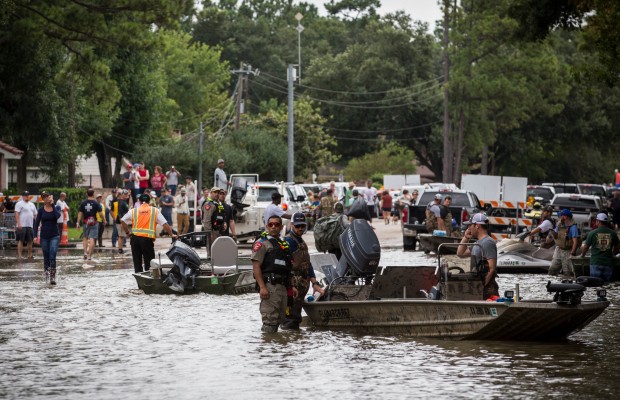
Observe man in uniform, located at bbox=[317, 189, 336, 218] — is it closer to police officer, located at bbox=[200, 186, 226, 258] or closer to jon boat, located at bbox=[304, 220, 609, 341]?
police officer, located at bbox=[200, 186, 226, 258]

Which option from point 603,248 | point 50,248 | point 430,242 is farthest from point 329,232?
point 430,242

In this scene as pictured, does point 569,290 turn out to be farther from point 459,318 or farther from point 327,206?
point 327,206

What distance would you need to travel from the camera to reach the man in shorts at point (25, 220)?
32.9m

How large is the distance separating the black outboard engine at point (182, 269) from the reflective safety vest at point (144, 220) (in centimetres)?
149

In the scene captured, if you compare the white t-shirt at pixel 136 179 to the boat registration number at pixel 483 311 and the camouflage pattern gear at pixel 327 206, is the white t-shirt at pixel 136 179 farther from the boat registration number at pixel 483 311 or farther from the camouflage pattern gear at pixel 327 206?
the boat registration number at pixel 483 311

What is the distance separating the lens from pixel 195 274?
22266 millimetres

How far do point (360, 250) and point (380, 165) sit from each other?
2961 inches

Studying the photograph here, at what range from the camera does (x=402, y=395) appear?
41.1ft

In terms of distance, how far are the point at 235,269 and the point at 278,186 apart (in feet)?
65.5

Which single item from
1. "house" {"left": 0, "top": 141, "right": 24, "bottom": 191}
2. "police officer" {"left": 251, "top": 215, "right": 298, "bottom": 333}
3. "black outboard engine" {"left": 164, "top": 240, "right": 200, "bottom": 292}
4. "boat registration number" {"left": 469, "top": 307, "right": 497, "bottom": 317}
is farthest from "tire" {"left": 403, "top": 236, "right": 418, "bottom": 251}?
"boat registration number" {"left": 469, "top": 307, "right": 497, "bottom": 317}

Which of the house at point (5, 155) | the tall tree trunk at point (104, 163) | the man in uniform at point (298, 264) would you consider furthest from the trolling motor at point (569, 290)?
the tall tree trunk at point (104, 163)

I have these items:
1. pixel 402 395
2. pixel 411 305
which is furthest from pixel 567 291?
pixel 402 395

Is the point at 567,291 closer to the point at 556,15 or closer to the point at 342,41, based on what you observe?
the point at 556,15

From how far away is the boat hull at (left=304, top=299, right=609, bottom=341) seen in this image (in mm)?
15570
